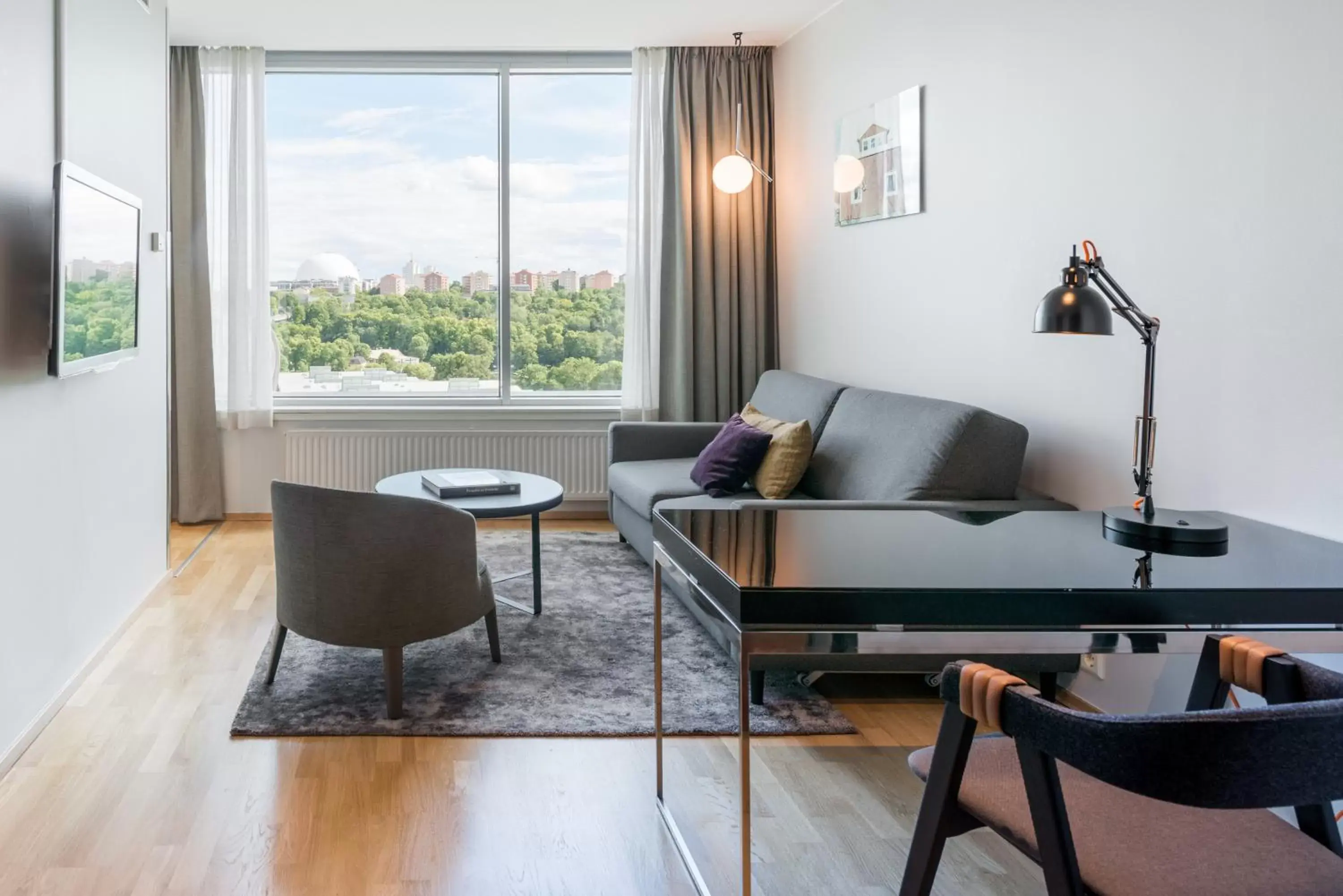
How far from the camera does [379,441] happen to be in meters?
5.89

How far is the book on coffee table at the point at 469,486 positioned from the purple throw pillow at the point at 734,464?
2.35 feet

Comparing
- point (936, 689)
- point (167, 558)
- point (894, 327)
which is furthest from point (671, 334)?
point (936, 689)

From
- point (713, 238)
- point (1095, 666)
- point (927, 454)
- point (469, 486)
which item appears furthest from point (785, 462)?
point (713, 238)

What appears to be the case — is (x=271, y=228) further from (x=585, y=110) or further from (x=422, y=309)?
(x=585, y=110)

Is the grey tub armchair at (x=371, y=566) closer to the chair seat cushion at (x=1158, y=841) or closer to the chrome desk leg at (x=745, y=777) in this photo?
the chrome desk leg at (x=745, y=777)

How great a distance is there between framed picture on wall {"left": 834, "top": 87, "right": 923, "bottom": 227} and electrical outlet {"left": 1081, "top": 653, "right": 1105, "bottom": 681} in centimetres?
186

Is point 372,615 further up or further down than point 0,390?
further down

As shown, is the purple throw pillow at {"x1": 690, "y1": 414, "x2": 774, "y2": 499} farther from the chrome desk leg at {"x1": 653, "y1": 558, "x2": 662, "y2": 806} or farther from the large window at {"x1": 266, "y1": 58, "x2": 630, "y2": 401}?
the large window at {"x1": 266, "y1": 58, "x2": 630, "y2": 401}

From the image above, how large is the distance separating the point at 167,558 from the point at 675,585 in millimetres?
3072

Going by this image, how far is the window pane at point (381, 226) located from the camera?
5941mm

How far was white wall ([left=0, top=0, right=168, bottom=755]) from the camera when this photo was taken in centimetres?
272

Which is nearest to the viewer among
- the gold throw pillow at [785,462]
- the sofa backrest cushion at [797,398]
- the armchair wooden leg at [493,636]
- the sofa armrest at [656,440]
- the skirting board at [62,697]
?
the skirting board at [62,697]

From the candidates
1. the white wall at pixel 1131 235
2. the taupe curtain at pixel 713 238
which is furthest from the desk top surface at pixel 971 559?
the taupe curtain at pixel 713 238

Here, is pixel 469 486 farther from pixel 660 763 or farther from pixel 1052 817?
pixel 1052 817
